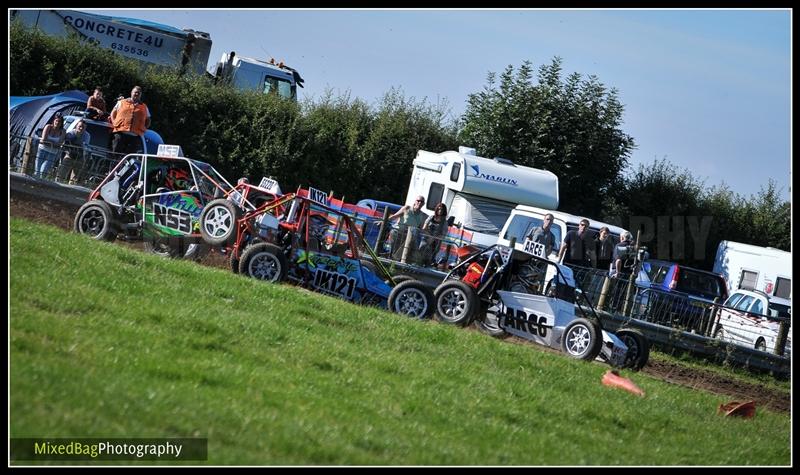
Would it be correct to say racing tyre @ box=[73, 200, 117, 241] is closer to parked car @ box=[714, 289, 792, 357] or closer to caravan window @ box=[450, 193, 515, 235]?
caravan window @ box=[450, 193, 515, 235]

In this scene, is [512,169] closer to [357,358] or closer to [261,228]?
[261,228]

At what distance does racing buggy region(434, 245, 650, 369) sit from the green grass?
A: 1.79 meters

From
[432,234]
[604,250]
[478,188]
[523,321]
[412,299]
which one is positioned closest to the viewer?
[412,299]

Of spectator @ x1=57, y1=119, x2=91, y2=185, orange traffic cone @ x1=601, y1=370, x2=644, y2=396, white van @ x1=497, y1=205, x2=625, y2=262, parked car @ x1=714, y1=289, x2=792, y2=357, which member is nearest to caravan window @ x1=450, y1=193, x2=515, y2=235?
white van @ x1=497, y1=205, x2=625, y2=262

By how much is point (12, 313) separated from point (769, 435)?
8.06 meters

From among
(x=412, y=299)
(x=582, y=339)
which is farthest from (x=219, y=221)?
(x=582, y=339)

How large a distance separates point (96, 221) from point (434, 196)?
989 cm

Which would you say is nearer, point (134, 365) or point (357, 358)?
point (134, 365)

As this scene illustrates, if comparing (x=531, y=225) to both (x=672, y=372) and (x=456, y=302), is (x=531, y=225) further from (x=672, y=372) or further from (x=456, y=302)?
(x=456, y=302)

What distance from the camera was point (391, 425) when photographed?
311 inches

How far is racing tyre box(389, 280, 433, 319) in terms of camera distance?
1510cm

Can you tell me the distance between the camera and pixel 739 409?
41.6 feet

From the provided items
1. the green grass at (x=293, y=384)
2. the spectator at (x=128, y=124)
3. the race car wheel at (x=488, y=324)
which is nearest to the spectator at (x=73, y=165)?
the spectator at (x=128, y=124)

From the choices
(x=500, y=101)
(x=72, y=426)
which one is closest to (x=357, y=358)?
(x=72, y=426)
